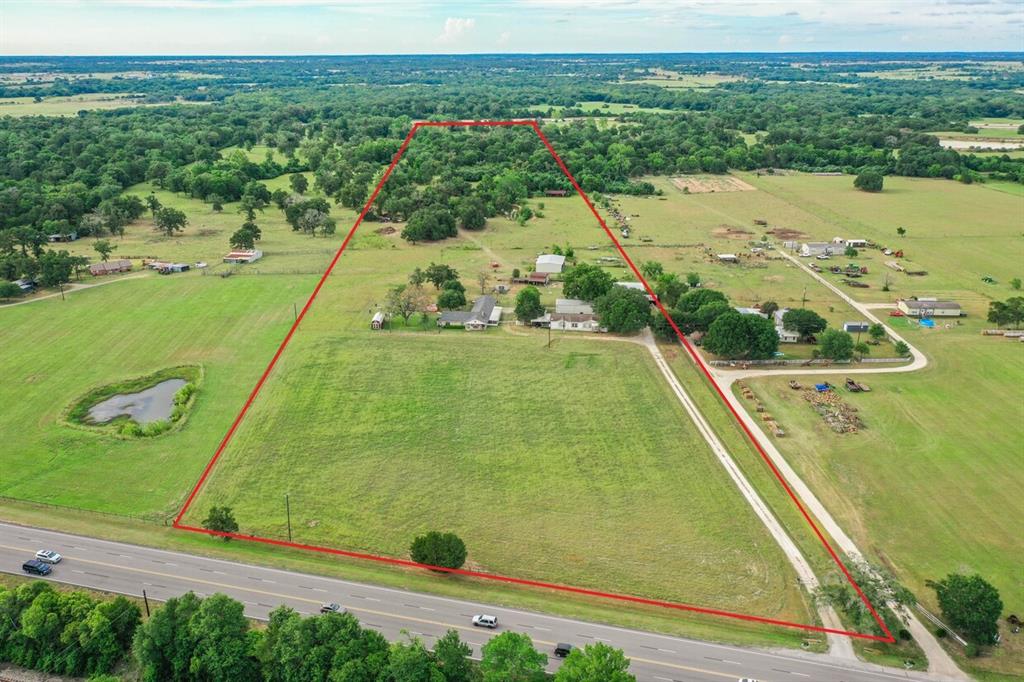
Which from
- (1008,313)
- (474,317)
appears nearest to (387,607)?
(474,317)

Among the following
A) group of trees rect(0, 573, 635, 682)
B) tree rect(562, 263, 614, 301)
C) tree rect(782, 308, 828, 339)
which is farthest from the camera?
tree rect(562, 263, 614, 301)

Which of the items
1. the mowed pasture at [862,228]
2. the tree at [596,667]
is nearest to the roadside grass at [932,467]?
the tree at [596,667]

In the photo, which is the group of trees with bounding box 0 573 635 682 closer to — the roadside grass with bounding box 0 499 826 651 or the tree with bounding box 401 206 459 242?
the roadside grass with bounding box 0 499 826 651

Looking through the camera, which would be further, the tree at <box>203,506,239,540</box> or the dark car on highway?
the tree at <box>203,506,239,540</box>

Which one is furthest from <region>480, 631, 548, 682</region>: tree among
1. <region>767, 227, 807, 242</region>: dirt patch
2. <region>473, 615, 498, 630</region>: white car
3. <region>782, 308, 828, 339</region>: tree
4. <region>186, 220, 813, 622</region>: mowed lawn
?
<region>767, 227, 807, 242</region>: dirt patch

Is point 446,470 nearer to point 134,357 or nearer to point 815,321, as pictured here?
point 134,357

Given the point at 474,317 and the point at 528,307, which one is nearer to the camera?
the point at 528,307

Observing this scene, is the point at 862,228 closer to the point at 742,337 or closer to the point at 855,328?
the point at 855,328

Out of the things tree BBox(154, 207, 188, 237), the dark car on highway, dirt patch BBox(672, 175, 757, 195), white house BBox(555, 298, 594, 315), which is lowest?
dirt patch BBox(672, 175, 757, 195)
